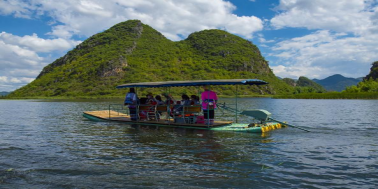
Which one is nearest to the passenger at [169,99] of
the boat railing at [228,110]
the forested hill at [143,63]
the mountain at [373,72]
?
the boat railing at [228,110]

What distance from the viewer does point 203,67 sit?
470 feet

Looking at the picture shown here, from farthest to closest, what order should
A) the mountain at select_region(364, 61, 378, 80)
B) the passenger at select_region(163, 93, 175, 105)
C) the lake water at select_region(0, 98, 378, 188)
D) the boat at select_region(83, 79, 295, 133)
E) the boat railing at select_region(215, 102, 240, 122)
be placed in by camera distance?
the mountain at select_region(364, 61, 378, 80)
the passenger at select_region(163, 93, 175, 105)
the boat railing at select_region(215, 102, 240, 122)
the boat at select_region(83, 79, 295, 133)
the lake water at select_region(0, 98, 378, 188)

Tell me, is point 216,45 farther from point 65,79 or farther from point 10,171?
point 10,171

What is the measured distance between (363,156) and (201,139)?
6.88 metres

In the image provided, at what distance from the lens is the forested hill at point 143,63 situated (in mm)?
122125

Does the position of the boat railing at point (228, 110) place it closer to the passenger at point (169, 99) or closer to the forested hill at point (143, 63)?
the passenger at point (169, 99)

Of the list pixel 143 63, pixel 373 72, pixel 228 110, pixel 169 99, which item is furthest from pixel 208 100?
pixel 373 72

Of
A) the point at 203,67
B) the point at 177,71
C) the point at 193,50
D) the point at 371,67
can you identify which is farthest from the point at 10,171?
the point at 371,67

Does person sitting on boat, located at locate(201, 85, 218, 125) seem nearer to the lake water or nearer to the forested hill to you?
the lake water

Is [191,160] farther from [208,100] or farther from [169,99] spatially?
[169,99]

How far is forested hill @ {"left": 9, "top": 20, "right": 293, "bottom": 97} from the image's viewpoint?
122 meters

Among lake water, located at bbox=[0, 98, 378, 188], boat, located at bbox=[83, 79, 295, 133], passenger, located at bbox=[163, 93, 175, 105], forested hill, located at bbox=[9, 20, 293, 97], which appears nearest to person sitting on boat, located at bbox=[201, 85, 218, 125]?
boat, located at bbox=[83, 79, 295, 133]

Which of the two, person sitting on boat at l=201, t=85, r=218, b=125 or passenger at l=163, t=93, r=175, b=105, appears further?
passenger at l=163, t=93, r=175, b=105

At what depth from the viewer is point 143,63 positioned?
13638 centimetres
